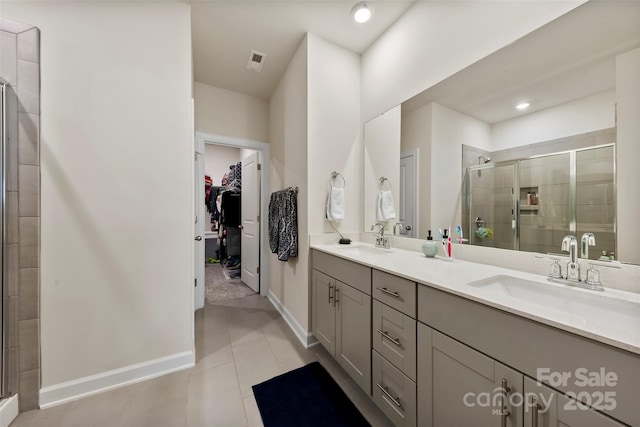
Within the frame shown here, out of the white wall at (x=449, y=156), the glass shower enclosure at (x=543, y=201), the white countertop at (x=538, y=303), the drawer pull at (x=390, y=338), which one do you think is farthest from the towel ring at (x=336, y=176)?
the drawer pull at (x=390, y=338)

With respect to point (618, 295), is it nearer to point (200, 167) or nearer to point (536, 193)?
point (536, 193)

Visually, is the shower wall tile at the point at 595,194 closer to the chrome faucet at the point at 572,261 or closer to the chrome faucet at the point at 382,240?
the chrome faucet at the point at 572,261

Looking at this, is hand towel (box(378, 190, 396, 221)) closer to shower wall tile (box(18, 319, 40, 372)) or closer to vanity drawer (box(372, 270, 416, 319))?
vanity drawer (box(372, 270, 416, 319))

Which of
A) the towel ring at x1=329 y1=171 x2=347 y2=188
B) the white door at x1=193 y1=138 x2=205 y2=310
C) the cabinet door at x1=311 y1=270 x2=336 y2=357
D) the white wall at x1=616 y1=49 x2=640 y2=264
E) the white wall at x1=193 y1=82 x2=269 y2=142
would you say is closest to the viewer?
the white wall at x1=616 y1=49 x2=640 y2=264

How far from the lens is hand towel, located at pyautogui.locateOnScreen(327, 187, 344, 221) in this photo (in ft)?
6.99

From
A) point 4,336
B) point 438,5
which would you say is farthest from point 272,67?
point 4,336

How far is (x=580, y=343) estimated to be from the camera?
614 mm

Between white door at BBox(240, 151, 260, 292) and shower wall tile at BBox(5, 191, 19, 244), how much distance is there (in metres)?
2.08

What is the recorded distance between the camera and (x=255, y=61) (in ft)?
8.03

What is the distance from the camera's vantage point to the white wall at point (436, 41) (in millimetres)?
1240

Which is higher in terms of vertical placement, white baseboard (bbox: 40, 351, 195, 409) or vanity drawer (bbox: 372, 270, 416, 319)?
vanity drawer (bbox: 372, 270, 416, 319)

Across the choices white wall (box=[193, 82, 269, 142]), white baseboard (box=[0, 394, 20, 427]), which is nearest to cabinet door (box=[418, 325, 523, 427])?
white baseboard (box=[0, 394, 20, 427])

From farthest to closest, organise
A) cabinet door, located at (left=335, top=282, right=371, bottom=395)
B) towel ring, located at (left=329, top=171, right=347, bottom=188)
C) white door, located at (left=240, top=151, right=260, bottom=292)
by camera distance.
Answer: white door, located at (left=240, top=151, right=260, bottom=292) < towel ring, located at (left=329, top=171, right=347, bottom=188) < cabinet door, located at (left=335, top=282, right=371, bottom=395)

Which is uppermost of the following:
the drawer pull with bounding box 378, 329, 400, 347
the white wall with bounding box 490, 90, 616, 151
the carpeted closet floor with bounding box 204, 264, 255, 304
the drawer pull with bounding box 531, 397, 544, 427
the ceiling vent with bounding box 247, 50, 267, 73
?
the ceiling vent with bounding box 247, 50, 267, 73
